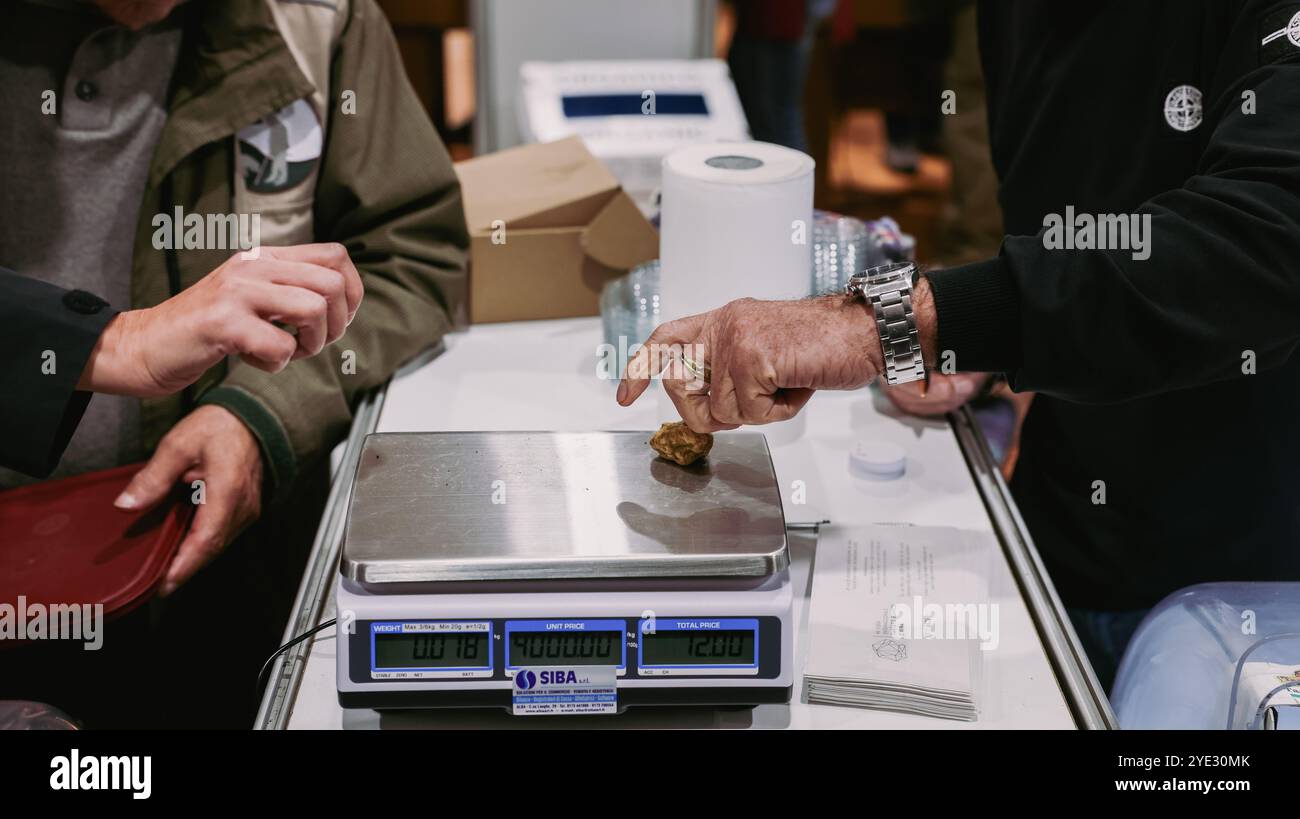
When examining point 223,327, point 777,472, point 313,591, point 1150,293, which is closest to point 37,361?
point 223,327

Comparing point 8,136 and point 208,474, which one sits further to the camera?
point 8,136

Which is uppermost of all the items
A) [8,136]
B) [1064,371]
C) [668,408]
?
[8,136]

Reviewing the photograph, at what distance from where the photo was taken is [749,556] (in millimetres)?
1025

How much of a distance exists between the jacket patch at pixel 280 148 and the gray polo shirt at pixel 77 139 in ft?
0.39

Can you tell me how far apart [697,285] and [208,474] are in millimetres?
618

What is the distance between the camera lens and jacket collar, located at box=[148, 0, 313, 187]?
5.16 ft

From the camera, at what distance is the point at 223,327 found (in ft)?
3.88

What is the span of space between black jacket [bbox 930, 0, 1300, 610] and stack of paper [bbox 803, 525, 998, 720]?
23 centimetres

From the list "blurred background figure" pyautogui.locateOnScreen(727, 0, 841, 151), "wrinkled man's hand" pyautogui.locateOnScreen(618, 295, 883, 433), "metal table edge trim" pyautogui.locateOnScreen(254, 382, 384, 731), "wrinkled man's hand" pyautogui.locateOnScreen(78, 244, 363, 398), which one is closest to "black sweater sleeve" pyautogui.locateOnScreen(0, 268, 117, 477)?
"wrinkled man's hand" pyautogui.locateOnScreen(78, 244, 363, 398)

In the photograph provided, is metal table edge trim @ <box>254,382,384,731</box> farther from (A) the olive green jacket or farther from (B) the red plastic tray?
(B) the red plastic tray

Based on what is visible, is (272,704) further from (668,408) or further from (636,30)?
(636,30)

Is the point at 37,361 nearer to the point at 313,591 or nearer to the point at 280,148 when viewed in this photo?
the point at 313,591

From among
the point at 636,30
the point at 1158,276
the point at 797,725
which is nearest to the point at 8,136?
the point at 797,725
